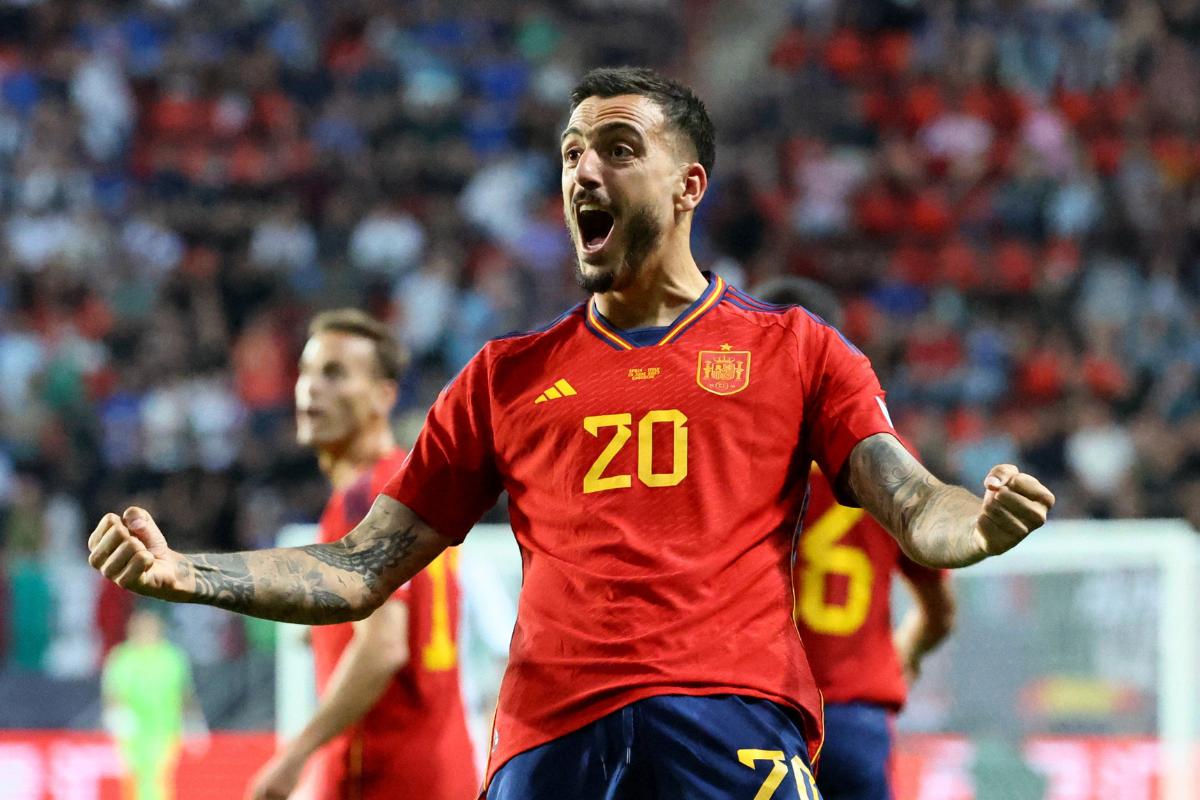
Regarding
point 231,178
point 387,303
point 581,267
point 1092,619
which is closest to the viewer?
point 581,267

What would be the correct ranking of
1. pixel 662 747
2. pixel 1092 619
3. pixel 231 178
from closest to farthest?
1. pixel 662 747
2. pixel 1092 619
3. pixel 231 178

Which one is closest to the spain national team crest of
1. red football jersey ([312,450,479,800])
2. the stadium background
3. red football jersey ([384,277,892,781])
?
red football jersey ([384,277,892,781])

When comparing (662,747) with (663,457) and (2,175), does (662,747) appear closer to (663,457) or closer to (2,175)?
(663,457)

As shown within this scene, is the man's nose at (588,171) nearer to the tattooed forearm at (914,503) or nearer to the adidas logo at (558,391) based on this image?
the adidas logo at (558,391)

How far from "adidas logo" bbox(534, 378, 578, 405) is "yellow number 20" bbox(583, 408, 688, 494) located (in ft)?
0.29

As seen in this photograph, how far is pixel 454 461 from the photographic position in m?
3.41

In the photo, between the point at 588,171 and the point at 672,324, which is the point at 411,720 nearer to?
the point at 672,324

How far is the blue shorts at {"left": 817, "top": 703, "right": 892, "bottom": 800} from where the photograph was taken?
4.62 metres

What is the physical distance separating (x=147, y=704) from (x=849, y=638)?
544 centimetres

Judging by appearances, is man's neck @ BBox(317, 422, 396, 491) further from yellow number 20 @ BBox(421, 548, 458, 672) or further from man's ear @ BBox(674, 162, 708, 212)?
man's ear @ BBox(674, 162, 708, 212)

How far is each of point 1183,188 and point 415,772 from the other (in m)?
12.0

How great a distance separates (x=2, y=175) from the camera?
1488 centimetres

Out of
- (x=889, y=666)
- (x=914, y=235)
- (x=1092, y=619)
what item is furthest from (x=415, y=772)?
(x=914, y=235)

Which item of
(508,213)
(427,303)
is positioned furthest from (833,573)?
(508,213)
